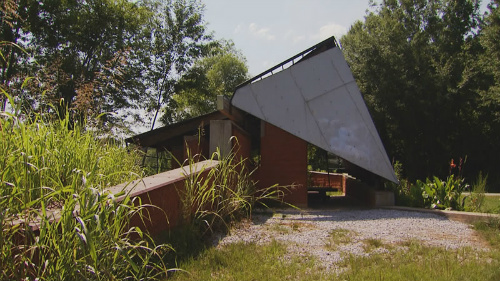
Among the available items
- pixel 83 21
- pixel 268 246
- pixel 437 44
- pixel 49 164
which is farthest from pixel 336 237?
pixel 437 44

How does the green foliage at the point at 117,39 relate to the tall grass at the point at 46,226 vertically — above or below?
above

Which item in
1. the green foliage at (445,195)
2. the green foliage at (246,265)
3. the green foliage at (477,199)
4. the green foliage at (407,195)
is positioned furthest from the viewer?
the green foliage at (407,195)

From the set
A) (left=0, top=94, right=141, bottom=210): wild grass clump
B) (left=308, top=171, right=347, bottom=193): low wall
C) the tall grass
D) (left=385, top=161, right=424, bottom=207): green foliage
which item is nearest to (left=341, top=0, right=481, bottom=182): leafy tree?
(left=308, top=171, right=347, bottom=193): low wall

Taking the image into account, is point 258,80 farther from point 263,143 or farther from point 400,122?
point 400,122

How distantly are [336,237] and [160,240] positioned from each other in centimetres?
236

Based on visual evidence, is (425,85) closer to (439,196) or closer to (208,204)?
(439,196)

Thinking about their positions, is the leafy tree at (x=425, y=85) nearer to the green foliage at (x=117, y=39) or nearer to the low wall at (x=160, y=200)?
the green foliage at (x=117, y=39)

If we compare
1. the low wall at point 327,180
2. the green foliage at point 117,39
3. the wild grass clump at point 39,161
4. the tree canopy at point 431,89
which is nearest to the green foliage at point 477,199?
the wild grass clump at point 39,161

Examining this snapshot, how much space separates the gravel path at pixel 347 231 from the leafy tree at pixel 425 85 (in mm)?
16464

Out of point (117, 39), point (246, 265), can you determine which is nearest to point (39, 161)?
point (246, 265)

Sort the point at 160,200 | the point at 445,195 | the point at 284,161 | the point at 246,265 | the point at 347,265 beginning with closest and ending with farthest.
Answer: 1. the point at 246,265
2. the point at 347,265
3. the point at 160,200
4. the point at 445,195
5. the point at 284,161

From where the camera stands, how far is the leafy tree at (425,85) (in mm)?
22312

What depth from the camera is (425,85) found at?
2222 centimetres

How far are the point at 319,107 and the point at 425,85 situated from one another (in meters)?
15.7
